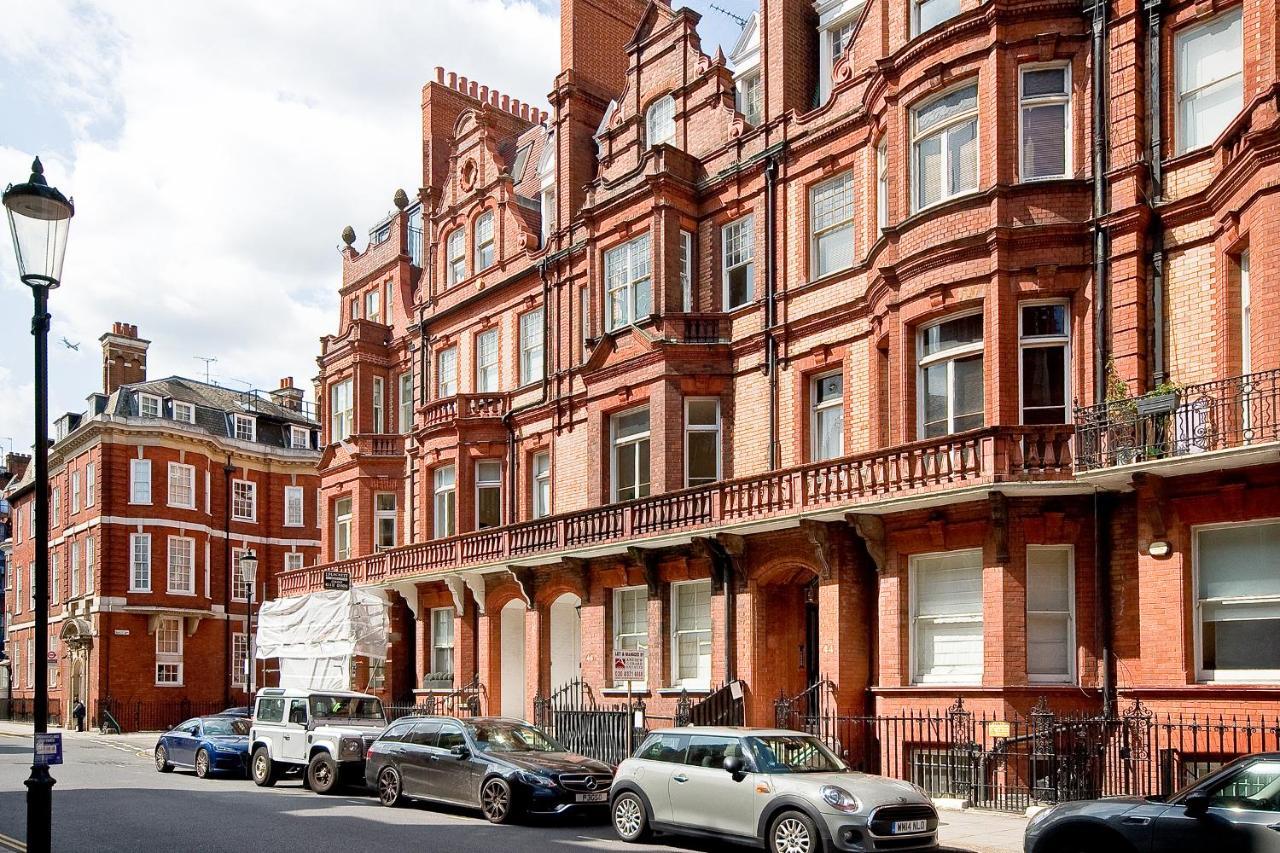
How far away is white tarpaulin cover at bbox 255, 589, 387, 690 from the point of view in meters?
32.2

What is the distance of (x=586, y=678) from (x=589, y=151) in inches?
492

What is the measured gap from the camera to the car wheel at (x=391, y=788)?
19.2m

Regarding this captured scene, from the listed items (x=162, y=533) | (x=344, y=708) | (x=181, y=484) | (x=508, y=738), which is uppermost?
(x=181, y=484)

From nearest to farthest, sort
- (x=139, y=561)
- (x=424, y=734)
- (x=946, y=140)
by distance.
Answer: (x=424, y=734) < (x=946, y=140) < (x=139, y=561)

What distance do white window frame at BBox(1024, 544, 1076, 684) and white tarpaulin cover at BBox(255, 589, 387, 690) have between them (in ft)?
62.4

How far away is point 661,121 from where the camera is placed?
27.5 meters

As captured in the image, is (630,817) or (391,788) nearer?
(630,817)

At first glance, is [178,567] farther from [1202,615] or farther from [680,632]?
[1202,615]

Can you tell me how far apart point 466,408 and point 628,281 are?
6546 mm

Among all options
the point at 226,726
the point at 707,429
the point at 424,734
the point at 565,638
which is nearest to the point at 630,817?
the point at 424,734

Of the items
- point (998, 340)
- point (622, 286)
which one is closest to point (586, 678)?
point (622, 286)

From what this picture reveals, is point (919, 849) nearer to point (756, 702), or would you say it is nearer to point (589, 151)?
point (756, 702)

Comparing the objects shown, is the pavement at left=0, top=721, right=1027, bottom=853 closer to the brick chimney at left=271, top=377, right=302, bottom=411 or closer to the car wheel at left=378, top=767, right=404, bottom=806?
the car wheel at left=378, top=767, right=404, bottom=806

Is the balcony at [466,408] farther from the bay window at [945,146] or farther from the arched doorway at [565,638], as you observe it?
the bay window at [945,146]
